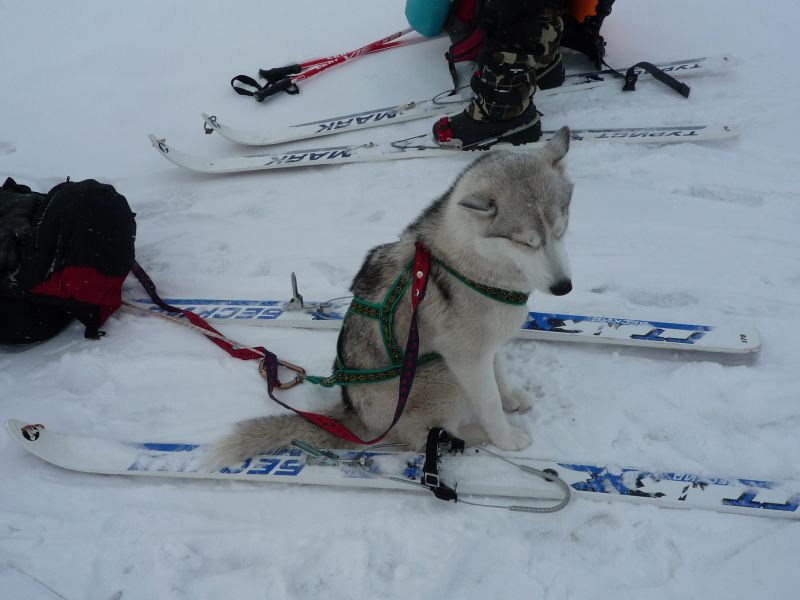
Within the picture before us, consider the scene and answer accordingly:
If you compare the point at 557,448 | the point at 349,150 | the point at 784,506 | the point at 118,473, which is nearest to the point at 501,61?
the point at 349,150

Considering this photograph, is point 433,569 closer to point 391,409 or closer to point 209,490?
point 391,409

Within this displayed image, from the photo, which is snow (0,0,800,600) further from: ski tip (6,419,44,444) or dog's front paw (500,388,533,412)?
ski tip (6,419,44,444)

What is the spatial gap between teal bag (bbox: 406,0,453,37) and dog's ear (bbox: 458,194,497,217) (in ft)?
13.3

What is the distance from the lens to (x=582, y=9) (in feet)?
17.3

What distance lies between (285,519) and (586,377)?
1.68 metres

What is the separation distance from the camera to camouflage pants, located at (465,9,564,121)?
4.16 meters

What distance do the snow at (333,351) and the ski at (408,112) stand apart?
5.2 inches

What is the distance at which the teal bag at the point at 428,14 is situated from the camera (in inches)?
204

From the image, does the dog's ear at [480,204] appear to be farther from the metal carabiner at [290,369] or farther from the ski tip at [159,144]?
the ski tip at [159,144]

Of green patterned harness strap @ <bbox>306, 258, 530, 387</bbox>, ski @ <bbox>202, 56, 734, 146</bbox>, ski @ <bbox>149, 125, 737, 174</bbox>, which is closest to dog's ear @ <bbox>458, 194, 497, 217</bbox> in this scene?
green patterned harness strap @ <bbox>306, 258, 530, 387</bbox>

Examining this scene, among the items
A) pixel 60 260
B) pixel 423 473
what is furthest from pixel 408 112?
pixel 423 473

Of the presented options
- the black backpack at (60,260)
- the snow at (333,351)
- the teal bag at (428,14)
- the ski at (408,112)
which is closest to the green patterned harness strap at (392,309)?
the snow at (333,351)

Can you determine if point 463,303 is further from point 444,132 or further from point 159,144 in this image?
point 159,144

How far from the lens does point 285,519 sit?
2314mm
